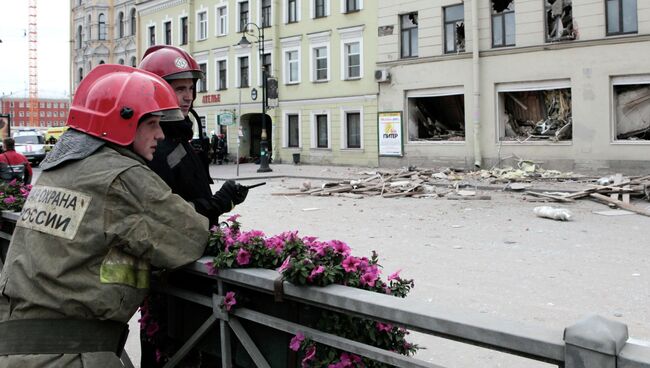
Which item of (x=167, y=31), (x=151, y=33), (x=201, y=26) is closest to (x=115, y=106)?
(x=201, y=26)

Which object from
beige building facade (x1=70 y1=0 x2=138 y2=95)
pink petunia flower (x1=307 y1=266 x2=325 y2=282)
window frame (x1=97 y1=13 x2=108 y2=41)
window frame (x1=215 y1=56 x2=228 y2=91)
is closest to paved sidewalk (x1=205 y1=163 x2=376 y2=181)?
window frame (x1=215 y1=56 x2=228 y2=91)

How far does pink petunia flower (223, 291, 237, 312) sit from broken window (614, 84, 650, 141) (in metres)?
21.2

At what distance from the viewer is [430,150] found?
25.0 meters

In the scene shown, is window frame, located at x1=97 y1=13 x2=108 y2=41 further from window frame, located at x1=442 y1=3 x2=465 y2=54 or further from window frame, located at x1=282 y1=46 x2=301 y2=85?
window frame, located at x1=442 y1=3 x2=465 y2=54

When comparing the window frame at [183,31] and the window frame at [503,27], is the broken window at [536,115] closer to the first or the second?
the window frame at [503,27]

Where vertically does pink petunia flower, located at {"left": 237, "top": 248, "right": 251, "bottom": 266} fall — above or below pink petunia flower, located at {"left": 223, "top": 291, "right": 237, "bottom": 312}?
above

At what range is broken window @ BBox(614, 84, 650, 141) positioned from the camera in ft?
65.4

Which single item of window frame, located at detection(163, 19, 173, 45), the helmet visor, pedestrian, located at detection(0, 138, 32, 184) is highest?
window frame, located at detection(163, 19, 173, 45)

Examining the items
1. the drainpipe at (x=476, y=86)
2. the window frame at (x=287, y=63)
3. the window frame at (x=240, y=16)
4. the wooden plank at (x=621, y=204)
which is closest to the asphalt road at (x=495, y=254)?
the wooden plank at (x=621, y=204)

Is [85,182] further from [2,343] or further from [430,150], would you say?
[430,150]

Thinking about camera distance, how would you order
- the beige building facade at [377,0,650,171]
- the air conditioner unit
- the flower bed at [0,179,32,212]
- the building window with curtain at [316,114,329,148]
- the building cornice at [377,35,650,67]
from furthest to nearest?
the building window with curtain at [316,114,329,148], the air conditioner unit, the beige building facade at [377,0,650,171], the building cornice at [377,35,650,67], the flower bed at [0,179,32,212]

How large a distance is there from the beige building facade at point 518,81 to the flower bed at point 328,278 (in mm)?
20382

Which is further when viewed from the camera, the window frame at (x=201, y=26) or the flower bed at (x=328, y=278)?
the window frame at (x=201, y=26)

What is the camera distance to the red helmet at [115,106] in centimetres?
211
